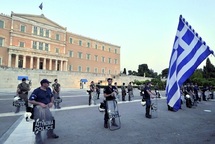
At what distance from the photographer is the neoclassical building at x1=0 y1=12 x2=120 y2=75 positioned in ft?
142

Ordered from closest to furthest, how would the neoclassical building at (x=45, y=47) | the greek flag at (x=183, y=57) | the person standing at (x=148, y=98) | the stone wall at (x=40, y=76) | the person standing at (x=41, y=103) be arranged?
the person standing at (x=41, y=103) → the greek flag at (x=183, y=57) → the person standing at (x=148, y=98) → the stone wall at (x=40, y=76) → the neoclassical building at (x=45, y=47)

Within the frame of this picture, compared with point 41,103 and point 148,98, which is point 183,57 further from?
point 41,103

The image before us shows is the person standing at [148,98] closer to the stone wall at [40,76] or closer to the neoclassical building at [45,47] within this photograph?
the stone wall at [40,76]

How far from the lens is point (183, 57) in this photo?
281 inches

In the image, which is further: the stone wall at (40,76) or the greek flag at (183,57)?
the stone wall at (40,76)

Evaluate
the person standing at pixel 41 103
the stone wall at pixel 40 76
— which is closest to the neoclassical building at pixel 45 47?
the stone wall at pixel 40 76

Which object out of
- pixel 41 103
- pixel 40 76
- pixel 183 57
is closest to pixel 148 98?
pixel 183 57

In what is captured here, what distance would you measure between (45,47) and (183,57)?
4839 cm

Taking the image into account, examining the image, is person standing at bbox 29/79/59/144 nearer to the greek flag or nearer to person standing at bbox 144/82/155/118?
the greek flag

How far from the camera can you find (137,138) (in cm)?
549

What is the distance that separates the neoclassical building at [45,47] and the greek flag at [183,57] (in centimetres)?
4308

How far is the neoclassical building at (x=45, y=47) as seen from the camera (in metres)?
43.2

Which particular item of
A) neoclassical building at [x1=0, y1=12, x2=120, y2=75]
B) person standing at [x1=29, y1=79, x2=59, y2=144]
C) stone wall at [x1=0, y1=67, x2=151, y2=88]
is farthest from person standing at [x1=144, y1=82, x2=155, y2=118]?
neoclassical building at [x1=0, y1=12, x2=120, y2=75]

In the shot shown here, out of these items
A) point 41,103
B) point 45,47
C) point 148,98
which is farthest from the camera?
point 45,47
